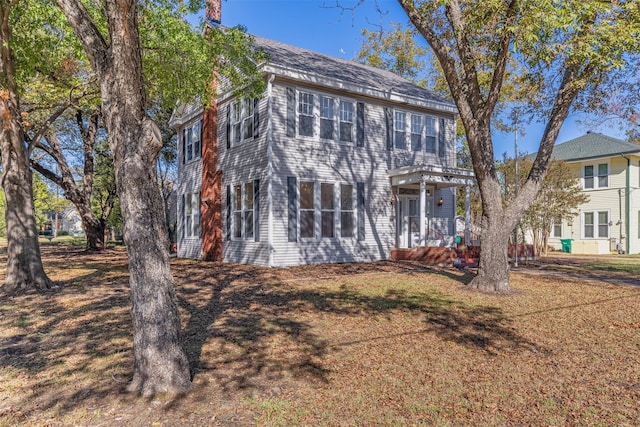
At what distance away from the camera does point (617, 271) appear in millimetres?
11375

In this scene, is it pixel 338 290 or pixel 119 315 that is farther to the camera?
pixel 338 290

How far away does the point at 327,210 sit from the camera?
507 inches

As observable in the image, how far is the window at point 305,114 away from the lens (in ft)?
41.1

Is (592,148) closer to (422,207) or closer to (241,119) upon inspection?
(422,207)

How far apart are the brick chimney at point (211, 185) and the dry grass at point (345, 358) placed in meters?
6.23

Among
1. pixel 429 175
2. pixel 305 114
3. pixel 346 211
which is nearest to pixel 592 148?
pixel 429 175

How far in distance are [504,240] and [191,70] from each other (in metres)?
8.26

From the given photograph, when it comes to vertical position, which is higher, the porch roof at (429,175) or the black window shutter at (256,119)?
the black window shutter at (256,119)

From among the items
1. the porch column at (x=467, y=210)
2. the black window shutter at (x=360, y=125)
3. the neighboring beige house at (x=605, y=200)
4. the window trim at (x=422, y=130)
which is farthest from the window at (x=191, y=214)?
the neighboring beige house at (x=605, y=200)

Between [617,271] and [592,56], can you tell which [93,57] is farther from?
[617,271]

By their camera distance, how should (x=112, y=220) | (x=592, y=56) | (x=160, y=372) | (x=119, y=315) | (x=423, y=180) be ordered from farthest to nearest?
(x=112, y=220) < (x=423, y=180) < (x=592, y=56) < (x=119, y=315) < (x=160, y=372)

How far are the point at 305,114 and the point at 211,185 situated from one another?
4.46 m

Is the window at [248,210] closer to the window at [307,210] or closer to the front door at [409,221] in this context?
the window at [307,210]

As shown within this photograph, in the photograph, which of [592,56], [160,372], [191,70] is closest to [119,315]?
[160,372]
